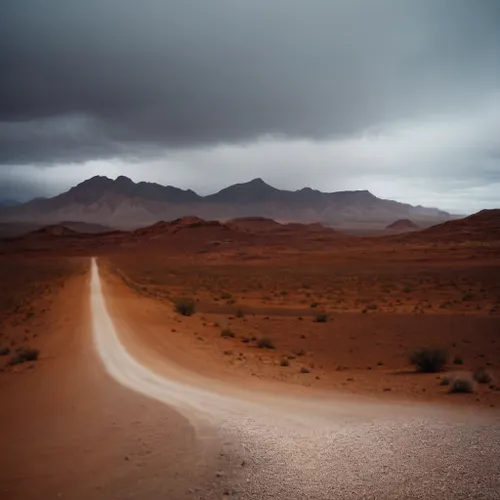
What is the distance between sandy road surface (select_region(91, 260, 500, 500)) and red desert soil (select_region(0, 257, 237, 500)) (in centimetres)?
46

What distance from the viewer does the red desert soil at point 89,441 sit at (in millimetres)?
7230

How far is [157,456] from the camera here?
8.09m

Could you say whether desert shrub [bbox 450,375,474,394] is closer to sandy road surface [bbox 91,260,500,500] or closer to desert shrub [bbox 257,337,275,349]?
sandy road surface [bbox 91,260,500,500]

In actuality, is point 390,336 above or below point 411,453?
below

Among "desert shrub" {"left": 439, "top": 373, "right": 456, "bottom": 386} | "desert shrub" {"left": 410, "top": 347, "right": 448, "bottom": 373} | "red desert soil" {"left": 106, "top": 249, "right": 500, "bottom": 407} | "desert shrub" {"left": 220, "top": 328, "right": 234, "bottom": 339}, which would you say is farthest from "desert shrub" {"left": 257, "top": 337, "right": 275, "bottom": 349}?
"desert shrub" {"left": 439, "top": 373, "right": 456, "bottom": 386}

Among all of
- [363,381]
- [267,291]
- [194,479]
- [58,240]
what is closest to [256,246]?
[58,240]

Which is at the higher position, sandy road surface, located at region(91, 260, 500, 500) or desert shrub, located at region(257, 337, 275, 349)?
sandy road surface, located at region(91, 260, 500, 500)

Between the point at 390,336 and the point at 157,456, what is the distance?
644 inches

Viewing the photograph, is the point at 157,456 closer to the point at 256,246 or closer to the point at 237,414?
Result: the point at 237,414

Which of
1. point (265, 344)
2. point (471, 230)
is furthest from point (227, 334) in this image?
point (471, 230)

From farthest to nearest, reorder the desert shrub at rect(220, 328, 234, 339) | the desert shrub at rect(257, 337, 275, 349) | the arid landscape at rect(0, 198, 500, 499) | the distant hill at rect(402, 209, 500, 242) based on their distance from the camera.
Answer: the distant hill at rect(402, 209, 500, 242)
the desert shrub at rect(220, 328, 234, 339)
the desert shrub at rect(257, 337, 275, 349)
the arid landscape at rect(0, 198, 500, 499)

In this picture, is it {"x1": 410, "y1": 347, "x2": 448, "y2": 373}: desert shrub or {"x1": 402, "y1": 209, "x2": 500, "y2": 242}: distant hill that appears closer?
{"x1": 410, "y1": 347, "x2": 448, "y2": 373}: desert shrub

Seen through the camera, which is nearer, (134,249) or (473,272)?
(473,272)

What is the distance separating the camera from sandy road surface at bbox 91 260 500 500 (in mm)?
6664
